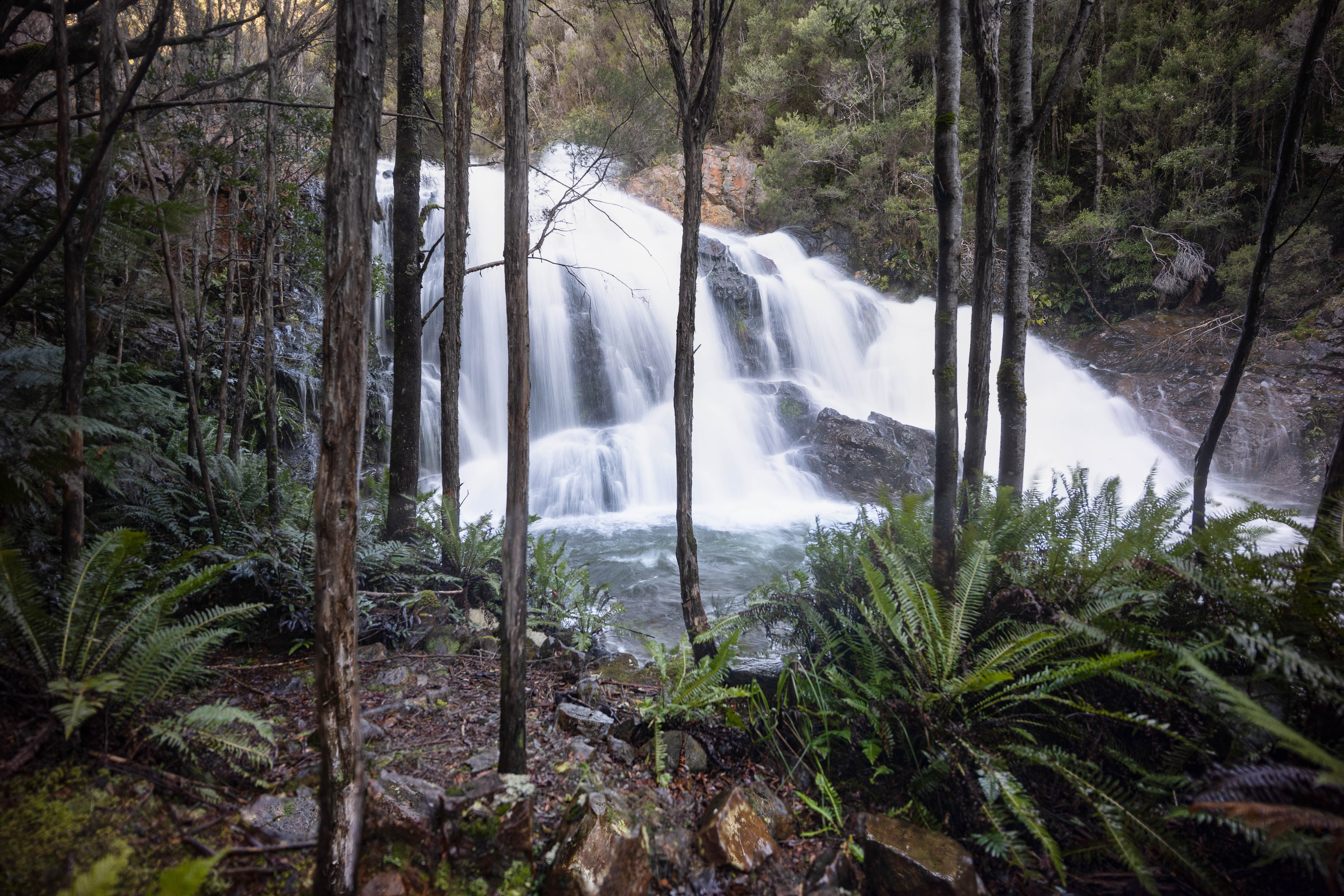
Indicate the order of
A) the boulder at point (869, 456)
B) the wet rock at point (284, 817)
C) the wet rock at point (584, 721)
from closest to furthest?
the wet rock at point (284, 817), the wet rock at point (584, 721), the boulder at point (869, 456)

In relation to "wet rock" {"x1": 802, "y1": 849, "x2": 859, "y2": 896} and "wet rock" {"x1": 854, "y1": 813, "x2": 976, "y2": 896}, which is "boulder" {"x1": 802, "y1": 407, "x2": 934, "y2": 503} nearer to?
"wet rock" {"x1": 854, "y1": 813, "x2": 976, "y2": 896}

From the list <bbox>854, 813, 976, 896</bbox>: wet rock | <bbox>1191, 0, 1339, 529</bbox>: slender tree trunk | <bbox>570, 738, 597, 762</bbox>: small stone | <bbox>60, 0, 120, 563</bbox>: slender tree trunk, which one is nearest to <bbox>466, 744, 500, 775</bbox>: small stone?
<bbox>570, 738, 597, 762</bbox>: small stone

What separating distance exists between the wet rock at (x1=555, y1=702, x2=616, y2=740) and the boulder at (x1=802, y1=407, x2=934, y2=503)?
8556mm

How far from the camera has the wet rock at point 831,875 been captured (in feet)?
7.82

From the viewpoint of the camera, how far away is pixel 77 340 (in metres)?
2.76

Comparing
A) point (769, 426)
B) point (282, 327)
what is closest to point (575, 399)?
point (769, 426)

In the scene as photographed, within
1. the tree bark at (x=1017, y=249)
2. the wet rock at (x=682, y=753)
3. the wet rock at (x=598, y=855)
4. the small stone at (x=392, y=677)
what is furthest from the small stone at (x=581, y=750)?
the tree bark at (x=1017, y=249)

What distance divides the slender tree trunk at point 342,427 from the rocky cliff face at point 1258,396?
13.6 meters

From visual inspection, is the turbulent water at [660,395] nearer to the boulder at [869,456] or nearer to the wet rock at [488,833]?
the boulder at [869,456]

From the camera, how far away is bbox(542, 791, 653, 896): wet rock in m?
2.20

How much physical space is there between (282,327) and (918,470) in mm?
11224

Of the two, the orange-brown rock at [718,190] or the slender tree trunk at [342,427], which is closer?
the slender tree trunk at [342,427]

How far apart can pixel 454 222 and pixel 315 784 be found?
16.3ft

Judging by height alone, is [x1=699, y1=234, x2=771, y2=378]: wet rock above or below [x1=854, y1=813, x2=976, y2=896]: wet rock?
above
